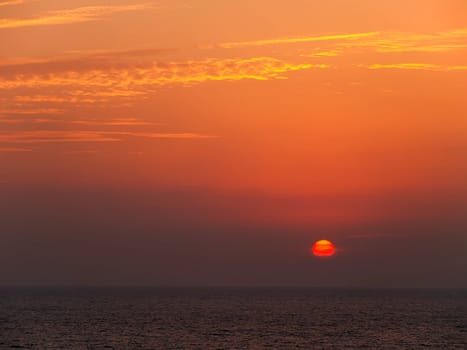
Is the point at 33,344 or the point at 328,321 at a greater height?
the point at 328,321

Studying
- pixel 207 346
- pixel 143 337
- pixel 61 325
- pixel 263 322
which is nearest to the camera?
pixel 207 346

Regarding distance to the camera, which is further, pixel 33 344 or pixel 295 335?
pixel 295 335

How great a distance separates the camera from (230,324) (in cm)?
15238

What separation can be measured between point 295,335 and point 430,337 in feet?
62.9

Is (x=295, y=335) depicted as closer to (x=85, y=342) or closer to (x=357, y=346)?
(x=357, y=346)

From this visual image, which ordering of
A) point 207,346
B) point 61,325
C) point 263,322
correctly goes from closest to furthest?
A: point 207,346, point 61,325, point 263,322

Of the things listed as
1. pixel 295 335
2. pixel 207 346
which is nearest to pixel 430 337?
pixel 295 335

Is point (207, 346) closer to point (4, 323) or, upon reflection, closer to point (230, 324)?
point (230, 324)

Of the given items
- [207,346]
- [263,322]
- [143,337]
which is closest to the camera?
[207,346]

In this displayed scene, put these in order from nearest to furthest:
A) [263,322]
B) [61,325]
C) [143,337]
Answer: [143,337], [61,325], [263,322]

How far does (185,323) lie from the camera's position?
153375 mm

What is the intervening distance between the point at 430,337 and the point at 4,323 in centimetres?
6992

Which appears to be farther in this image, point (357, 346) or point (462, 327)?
point (462, 327)

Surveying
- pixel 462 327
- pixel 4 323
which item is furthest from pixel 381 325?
pixel 4 323
